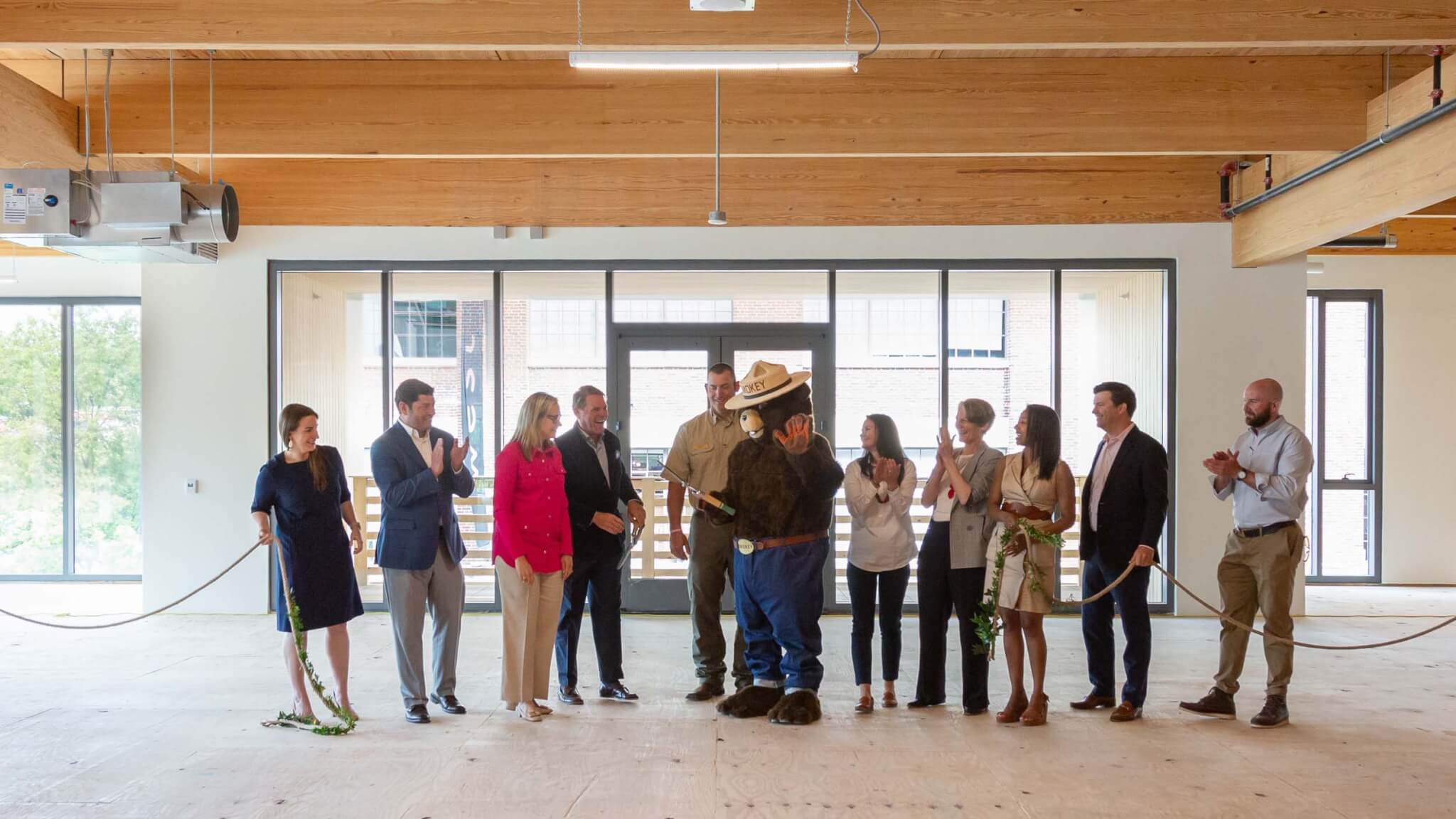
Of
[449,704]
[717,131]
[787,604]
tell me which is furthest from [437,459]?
[717,131]

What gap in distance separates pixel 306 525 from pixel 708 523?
74.4 inches

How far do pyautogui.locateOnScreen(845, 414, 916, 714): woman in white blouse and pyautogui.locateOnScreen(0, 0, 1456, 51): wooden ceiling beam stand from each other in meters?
1.79

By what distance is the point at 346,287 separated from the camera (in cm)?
805

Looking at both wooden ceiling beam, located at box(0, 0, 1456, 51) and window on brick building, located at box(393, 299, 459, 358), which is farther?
window on brick building, located at box(393, 299, 459, 358)

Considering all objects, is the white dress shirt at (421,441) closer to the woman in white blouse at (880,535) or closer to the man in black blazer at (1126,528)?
the woman in white blouse at (880,535)

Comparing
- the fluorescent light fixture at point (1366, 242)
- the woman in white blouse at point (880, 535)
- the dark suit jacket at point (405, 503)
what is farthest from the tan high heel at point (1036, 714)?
the fluorescent light fixture at point (1366, 242)

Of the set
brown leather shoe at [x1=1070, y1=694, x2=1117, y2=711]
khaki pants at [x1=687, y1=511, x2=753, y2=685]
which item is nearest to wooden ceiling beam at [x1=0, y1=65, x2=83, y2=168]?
khaki pants at [x1=687, y1=511, x2=753, y2=685]

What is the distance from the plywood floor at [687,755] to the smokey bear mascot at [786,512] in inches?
14.8

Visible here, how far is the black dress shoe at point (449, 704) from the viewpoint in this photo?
5.07m

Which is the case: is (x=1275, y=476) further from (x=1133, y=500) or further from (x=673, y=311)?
(x=673, y=311)

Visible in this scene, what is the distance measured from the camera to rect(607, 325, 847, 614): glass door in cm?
790

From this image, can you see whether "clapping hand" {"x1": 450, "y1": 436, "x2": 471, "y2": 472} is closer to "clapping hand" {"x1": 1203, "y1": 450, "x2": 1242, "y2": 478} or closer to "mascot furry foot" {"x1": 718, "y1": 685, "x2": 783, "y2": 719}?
"mascot furry foot" {"x1": 718, "y1": 685, "x2": 783, "y2": 719}

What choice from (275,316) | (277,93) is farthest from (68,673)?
(277,93)

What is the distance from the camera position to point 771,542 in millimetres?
4891
